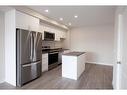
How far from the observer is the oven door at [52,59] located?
5445mm

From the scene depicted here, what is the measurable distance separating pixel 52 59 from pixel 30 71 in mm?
2020

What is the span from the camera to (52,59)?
5695mm

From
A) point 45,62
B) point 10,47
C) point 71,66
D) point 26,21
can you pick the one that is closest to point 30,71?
point 10,47

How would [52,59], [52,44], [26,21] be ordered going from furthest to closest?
[52,44] < [52,59] < [26,21]

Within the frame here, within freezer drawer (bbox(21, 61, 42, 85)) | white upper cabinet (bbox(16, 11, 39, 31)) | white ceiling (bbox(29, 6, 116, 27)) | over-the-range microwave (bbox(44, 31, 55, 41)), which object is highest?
white ceiling (bbox(29, 6, 116, 27))

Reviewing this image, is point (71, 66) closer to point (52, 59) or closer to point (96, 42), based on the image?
point (52, 59)

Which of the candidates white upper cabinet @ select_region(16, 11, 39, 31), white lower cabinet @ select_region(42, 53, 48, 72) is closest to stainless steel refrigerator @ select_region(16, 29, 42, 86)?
white upper cabinet @ select_region(16, 11, 39, 31)

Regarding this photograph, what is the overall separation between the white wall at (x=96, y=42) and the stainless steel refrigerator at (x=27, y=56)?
4417 millimetres

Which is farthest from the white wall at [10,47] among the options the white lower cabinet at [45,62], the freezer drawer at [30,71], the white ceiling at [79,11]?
the white lower cabinet at [45,62]

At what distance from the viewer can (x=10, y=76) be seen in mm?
3635

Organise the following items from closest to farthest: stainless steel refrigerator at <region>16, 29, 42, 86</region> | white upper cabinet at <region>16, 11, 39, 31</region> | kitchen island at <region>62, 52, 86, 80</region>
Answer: stainless steel refrigerator at <region>16, 29, 42, 86</region> → white upper cabinet at <region>16, 11, 39, 31</region> → kitchen island at <region>62, 52, 86, 80</region>

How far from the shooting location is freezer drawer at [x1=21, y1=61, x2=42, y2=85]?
350cm

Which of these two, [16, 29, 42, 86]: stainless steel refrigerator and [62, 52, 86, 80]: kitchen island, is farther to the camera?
[62, 52, 86, 80]: kitchen island

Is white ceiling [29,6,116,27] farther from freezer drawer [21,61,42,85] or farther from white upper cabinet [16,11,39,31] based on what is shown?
freezer drawer [21,61,42,85]
